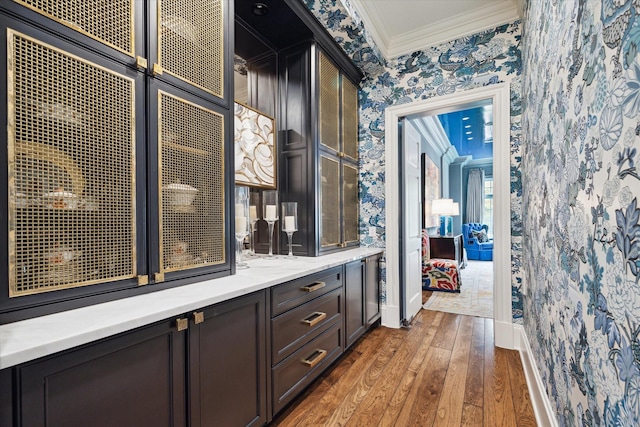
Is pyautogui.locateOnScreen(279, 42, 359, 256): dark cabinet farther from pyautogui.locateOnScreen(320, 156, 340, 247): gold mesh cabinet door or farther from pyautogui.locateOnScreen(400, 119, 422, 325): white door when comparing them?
pyautogui.locateOnScreen(400, 119, 422, 325): white door

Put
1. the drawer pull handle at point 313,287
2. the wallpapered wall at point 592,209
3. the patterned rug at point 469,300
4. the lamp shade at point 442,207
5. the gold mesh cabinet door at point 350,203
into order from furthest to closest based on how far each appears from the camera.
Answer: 1. the lamp shade at point 442,207
2. the patterned rug at point 469,300
3. the gold mesh cabinet door at point 350,203
4. the drawer pull handle at point 313,287
5. the wallpapered wall at point 592,209

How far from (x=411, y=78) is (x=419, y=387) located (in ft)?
8.82

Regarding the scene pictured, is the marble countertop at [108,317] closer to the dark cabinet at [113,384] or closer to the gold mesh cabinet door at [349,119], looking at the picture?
the dark cabinet at [113,384]

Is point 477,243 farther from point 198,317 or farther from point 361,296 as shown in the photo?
point 198,317

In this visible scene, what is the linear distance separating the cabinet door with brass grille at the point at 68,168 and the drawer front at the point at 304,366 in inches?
36.5

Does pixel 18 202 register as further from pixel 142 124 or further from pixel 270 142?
pixel 270 142

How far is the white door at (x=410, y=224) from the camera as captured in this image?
3049 millimetres

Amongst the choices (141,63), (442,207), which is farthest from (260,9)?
(442,207)

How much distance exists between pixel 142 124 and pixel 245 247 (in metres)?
1.47

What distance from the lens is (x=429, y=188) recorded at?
591 cm

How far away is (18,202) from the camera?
0.87 m

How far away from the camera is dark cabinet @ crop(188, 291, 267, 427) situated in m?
1.15

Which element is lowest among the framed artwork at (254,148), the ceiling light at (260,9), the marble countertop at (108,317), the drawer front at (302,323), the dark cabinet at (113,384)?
the drawer front at (302,323)

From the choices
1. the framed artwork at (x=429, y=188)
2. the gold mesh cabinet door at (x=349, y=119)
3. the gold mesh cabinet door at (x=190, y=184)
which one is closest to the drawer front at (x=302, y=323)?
the gold mesh cabinet door at (x=190, y=184)
